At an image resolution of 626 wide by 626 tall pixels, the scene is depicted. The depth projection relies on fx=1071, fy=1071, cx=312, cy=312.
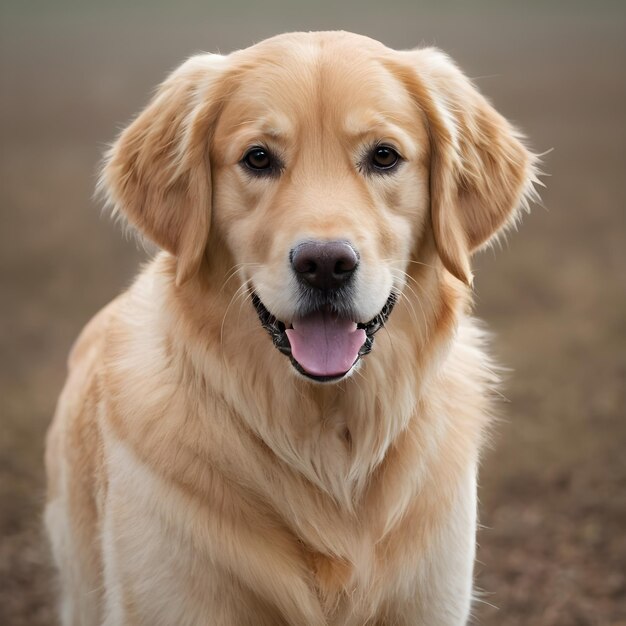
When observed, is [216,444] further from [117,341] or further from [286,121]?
[286,121]

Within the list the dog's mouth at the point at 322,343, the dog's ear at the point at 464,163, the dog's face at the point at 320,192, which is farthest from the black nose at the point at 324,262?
the dog's ear at the point at 464,163

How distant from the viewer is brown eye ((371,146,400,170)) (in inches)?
129

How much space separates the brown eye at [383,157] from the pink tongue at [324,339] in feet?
1.61

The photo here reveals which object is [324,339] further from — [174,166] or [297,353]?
[174,166]

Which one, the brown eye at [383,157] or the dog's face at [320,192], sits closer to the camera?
the dog's face at [320,192]

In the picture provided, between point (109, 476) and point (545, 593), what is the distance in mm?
2937

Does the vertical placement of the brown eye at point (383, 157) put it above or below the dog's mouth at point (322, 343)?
above

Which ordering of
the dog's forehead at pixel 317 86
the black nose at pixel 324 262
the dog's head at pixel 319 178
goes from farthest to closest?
the dog's forehead at pixel 317 86
the dog's head at pixel 319 178
the black nose at pixel 324 262

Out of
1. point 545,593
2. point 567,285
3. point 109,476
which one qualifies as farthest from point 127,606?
point 567,285

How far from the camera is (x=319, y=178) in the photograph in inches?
126

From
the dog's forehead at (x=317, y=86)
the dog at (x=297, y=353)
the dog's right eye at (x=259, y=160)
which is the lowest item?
the dog at (x=297, y=353)

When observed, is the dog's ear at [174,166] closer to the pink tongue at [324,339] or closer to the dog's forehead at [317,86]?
the dog's forehead at [317,86]

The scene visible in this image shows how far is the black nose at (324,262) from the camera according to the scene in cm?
299

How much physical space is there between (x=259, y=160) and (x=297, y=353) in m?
0.61
